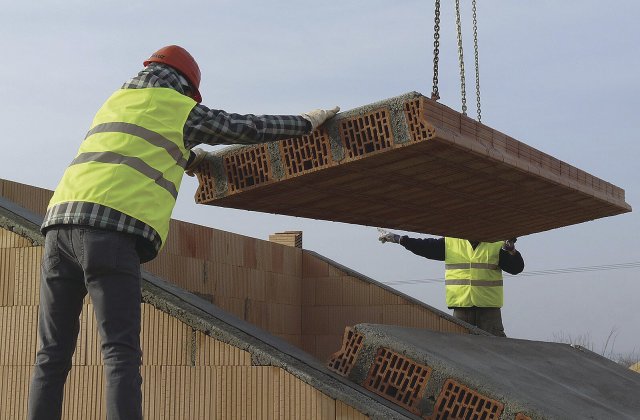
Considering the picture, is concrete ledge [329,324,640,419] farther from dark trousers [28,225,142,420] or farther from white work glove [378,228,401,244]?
white work glove [378,228,401,244]

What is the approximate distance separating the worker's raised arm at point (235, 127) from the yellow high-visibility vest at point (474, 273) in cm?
419

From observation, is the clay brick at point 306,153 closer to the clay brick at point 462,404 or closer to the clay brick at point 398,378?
the clay brick at point 398,378

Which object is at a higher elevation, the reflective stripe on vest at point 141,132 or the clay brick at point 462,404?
the reflective stripe on vest at point 141,132

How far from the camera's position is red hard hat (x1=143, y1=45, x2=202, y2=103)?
10.6 ft

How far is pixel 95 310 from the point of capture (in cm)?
288

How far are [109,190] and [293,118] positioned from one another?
1.14m

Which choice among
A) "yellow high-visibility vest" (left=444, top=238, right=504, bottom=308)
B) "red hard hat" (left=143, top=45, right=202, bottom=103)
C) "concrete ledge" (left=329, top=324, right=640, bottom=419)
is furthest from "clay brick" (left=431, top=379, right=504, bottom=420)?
"yellow high-visibility vest" (left=444, top=238, right=504, bottom=308)

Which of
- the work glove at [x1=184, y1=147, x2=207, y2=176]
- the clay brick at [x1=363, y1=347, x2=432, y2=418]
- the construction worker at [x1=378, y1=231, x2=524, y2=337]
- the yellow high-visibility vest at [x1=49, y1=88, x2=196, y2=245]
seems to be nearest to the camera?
the yellow high-visibility vest at [x1=49, y1=88, x2=196, y2=245]

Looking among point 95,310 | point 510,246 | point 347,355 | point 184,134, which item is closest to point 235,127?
point 184,134

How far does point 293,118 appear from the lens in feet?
12.3

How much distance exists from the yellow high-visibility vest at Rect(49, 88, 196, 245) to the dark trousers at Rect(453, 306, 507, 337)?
17.3 ft

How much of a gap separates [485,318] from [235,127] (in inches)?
204

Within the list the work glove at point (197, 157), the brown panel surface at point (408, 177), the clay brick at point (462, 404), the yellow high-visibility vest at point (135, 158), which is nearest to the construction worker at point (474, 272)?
the brown panel surface at point (408, 177)

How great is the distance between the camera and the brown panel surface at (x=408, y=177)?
395 centimetres
